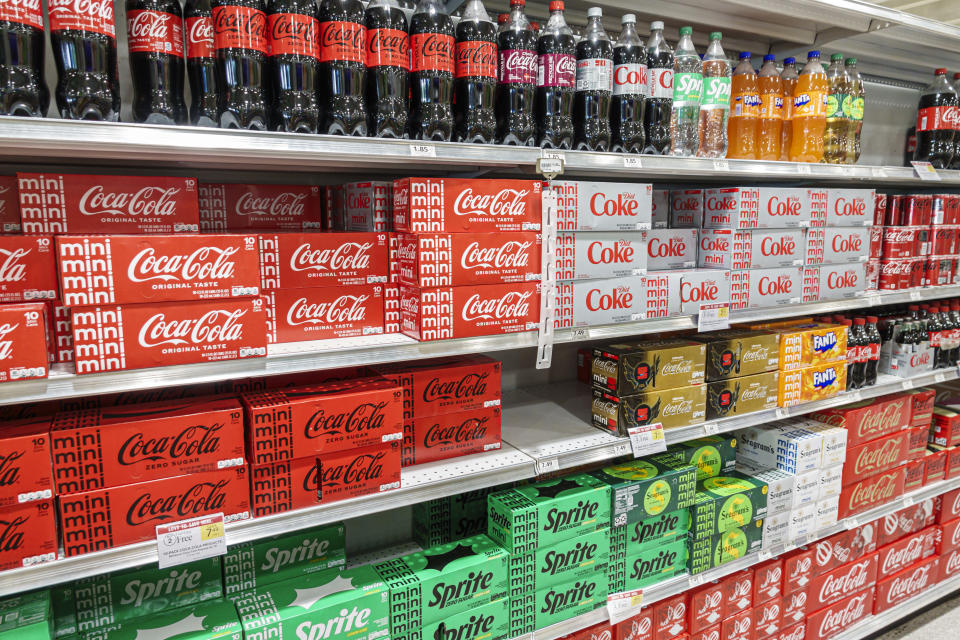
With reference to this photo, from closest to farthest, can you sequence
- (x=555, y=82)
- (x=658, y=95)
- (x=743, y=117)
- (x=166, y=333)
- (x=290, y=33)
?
1. (x=166, y=333)
2. (x=290, y=33)
3. (x=555, y=82)
4. (x=658, y=95)
5. (x=743, y=117)

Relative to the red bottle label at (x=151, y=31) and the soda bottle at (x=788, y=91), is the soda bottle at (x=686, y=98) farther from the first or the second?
Result: the red bottle label at (x=151, y=31)

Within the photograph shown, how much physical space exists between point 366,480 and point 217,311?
1.84ft

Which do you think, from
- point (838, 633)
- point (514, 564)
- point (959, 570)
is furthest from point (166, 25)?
point (959, 570)

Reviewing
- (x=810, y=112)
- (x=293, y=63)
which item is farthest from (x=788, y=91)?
(x=293, y=63)

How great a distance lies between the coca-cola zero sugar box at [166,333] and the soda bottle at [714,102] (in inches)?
61.1

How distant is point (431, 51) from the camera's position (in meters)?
1.52

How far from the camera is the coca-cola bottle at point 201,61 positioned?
4.34 feet

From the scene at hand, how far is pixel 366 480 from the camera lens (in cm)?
152

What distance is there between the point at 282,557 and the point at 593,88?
5.21 feet

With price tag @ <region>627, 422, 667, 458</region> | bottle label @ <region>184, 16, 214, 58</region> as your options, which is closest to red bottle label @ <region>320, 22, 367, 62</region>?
bottle label @ <region>184, 16, 214, 58</region>

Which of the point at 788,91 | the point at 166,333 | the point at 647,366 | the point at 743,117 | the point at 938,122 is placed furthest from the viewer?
the point at 938,122

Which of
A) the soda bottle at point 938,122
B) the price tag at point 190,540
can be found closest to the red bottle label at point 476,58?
the price tag at point 190,540

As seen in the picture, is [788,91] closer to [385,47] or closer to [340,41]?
[385,47]

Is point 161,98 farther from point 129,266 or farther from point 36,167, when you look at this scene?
point 36,167
